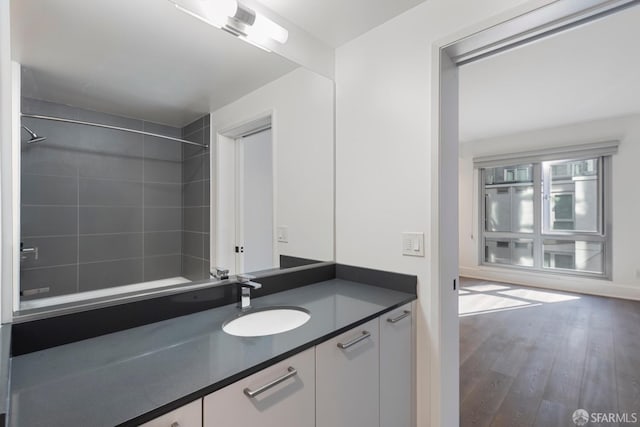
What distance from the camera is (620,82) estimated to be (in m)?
3.01

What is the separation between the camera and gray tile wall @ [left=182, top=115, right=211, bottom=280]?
1.28m

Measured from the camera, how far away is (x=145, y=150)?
115cm

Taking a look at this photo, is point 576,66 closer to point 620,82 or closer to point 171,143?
point 620,82

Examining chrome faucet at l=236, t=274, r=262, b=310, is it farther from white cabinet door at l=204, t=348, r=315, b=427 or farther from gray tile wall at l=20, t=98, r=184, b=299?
white cabinet door at l=204, t=348, r=315, b=427

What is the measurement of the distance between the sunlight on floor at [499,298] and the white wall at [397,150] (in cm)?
244

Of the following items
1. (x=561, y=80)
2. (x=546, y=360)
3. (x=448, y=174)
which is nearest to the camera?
(x=448, y=174)

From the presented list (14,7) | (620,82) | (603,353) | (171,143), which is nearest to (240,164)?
(171,143)

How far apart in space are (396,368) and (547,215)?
499cm

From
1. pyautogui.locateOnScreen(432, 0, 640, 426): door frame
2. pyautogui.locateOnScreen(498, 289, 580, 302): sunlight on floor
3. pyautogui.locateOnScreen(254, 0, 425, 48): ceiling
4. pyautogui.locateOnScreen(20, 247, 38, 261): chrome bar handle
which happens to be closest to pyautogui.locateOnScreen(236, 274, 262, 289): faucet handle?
pyautogui.locateOnScreen(20, 247, 38, 261): chrome bar handle

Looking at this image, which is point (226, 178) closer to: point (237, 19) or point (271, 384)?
point (237, 19)

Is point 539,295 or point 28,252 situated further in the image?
point 539,295

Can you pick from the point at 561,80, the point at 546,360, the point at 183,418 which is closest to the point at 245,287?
the point at 183,418

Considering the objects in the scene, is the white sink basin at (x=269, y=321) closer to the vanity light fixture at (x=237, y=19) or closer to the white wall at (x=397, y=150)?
the white wall at (x=397, y=150)

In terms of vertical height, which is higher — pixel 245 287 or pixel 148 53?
pixel 148 53
